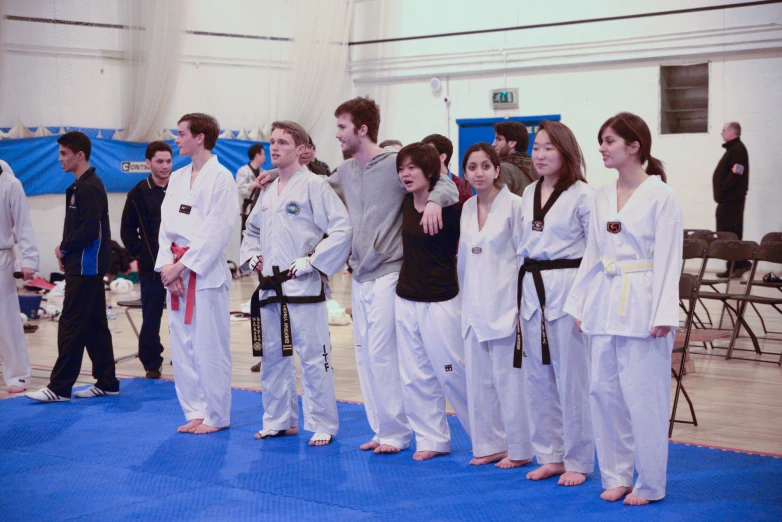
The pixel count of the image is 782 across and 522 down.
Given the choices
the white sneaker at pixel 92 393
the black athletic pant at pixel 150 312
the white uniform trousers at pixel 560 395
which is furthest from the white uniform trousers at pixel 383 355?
the black athletic pant at pixel 150 312

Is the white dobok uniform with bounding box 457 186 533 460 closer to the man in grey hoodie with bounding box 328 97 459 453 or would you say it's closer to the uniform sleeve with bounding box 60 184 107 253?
the man in grey hoodie with bounding box 328 97 459 453

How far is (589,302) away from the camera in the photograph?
145 inches

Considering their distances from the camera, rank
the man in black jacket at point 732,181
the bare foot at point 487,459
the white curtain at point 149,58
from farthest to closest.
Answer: the white curtain at point 149,58 → the man in black jacket at point 732,181 → the bare foot at point 487,459

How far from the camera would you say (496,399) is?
4.22m

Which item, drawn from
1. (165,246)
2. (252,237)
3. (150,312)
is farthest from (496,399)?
(150,312)

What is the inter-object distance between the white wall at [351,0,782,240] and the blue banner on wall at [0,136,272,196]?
3.87 metres

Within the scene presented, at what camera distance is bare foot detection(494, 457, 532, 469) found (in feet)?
13.6

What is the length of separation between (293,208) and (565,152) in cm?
152

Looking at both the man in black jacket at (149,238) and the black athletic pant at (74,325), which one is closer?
the black athletic pant at (74,325)

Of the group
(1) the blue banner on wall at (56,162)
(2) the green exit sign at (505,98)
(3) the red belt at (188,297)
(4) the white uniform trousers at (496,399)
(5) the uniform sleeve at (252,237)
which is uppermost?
(2) the green exit sign at (505,98)

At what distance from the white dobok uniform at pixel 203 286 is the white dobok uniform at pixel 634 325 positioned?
2.20 meters

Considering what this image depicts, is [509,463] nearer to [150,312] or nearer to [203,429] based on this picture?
[203,429]

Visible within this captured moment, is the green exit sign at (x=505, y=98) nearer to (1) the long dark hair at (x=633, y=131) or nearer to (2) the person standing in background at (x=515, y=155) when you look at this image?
(2) the person standing in background at (x=515, y=155)

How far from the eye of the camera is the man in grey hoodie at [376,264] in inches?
176
